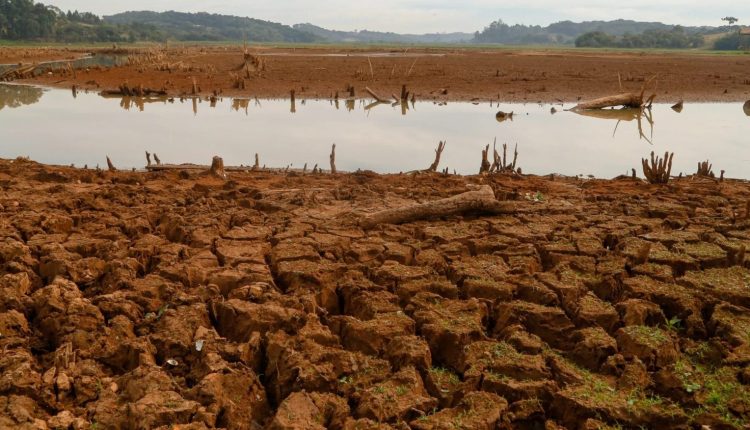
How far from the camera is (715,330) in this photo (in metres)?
4.40

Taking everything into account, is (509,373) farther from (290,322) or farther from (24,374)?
(24,374)

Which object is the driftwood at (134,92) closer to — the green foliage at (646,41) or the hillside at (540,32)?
the green foliage at (646,41)

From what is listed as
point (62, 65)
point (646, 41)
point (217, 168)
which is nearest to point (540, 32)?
point (646, 41)

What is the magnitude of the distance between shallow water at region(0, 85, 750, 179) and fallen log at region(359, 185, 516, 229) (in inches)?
147

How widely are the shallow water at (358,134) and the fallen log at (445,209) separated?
12.3ft

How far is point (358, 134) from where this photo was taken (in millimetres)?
13602

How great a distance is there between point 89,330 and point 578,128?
494 inches

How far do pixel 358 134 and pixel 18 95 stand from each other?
11436 mm

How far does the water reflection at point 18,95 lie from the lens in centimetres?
1769

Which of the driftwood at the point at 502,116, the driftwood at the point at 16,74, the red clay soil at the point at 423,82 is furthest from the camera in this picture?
the driftwood at the point at 16,74

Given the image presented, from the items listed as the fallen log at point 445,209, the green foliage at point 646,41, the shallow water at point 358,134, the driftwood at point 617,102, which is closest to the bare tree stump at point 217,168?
the shallow water at point 358,134

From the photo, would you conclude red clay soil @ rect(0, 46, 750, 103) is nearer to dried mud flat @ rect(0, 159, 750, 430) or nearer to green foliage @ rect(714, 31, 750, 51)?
dried mud flat @ rect(0, 159, 750, 430)

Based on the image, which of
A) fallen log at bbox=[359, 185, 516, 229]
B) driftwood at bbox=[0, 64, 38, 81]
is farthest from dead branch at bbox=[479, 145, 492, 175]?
driftwood at bbox=[0, 64, 38, 81]

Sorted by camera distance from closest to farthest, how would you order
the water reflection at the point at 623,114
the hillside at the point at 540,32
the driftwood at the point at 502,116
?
the driftwood at the point at 502,116, the water reflection at the point at 623,114, the hillside at the point at 540,32
